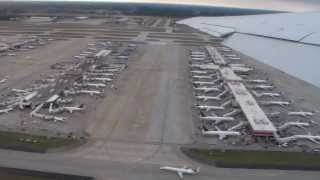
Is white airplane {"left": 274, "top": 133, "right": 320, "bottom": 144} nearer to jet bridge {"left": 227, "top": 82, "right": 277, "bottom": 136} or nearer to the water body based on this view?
jet bridge {"left": 227, "top": 82, "right": 277, "bottom": 136}

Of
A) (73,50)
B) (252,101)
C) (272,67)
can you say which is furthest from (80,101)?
(73,50)

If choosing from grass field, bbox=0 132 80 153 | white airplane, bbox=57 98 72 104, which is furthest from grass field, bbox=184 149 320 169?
white airplane, bbox=57 98 72 104

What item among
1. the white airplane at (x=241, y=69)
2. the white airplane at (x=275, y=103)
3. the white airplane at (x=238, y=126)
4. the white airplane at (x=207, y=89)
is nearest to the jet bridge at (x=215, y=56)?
the white airplane at (x=241, y=69)

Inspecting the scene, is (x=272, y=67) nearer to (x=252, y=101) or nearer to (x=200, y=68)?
(x=200, y=68)

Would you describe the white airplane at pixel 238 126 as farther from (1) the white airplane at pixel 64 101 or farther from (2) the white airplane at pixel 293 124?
(1) the white airplane at pixel 64 101

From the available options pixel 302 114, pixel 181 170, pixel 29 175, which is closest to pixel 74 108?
pixel 29 175

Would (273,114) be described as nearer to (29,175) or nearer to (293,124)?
(293,124)
